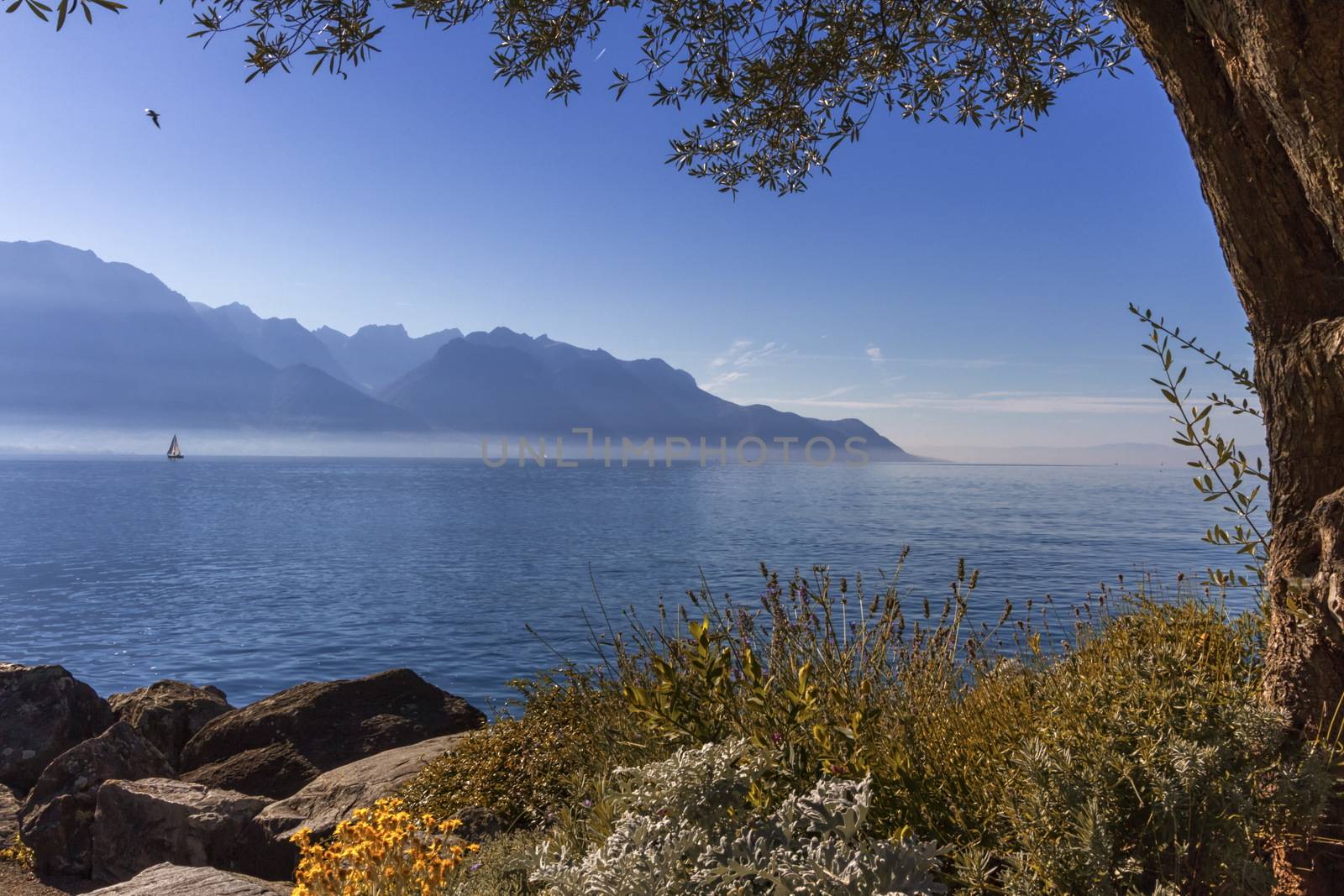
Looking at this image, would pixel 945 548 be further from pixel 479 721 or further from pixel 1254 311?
pixel 1254 311

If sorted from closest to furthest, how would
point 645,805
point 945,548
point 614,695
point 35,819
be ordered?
point 645,805, point 614,695, point 35,819, point 945,548

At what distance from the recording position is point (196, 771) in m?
10.4

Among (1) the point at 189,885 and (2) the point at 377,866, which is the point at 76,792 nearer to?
(1) the point at 189,885

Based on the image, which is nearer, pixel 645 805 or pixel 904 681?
pixel 645 805

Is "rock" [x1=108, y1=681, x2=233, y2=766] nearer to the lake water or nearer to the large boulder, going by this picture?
the large boulder

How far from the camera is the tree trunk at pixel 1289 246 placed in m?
3.23

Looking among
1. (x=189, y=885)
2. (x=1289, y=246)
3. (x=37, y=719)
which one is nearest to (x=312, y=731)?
(x=37, y=719)

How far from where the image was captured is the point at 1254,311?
3818mm

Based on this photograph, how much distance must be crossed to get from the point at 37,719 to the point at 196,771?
254 centimetres

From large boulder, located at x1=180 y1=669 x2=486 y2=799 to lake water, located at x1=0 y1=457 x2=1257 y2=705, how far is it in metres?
6.35

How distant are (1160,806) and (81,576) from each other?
2062 inches

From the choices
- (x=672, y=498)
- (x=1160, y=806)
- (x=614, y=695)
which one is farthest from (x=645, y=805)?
(x=672, y=498)

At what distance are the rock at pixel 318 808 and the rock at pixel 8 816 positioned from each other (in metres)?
3.39

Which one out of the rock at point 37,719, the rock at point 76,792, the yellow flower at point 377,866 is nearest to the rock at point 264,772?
the rock at point 76,792
